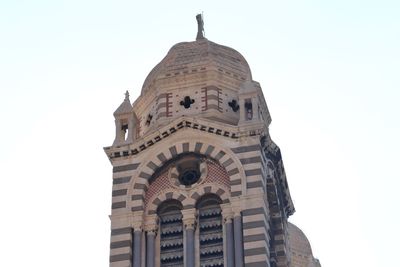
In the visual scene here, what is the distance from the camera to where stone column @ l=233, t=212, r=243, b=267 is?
115ft

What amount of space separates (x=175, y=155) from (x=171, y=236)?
309cm

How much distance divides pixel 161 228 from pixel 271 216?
15.7ft

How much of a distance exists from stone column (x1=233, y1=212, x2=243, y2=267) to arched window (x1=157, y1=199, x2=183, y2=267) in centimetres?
201

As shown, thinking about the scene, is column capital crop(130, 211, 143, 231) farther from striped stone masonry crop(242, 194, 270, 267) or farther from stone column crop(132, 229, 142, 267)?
striped stone masonry crop(242, 194, 270, 267)

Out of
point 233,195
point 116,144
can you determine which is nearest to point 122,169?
point 116,144

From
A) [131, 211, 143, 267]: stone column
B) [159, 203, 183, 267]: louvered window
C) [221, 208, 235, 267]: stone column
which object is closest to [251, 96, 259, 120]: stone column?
[221, 208, 235, 267]: stone column

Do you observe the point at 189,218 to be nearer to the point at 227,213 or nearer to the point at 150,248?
the point at 227,213

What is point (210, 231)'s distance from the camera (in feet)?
119

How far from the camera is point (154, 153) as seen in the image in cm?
3825

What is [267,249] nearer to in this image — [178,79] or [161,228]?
[161,228]

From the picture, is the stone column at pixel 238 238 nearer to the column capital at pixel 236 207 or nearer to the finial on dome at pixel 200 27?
the column capital at pixel 236 207

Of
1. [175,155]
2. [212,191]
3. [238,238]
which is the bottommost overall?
[238,238]

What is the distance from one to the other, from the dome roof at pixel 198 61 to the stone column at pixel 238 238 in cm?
676

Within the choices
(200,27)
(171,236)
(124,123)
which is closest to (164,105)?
(124,123)
